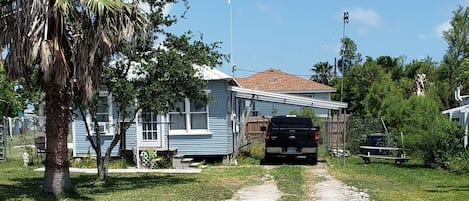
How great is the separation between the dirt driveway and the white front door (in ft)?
22.0

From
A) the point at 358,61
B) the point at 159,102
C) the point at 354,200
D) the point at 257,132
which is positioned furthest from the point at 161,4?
the point at 358,61

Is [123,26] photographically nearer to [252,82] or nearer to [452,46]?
[452,46]

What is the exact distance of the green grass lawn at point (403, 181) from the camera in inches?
515

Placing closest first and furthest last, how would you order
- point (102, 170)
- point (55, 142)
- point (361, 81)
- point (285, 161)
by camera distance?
point (55, 142) < point (102, 170) < point (285, 161) < point (361, 81)

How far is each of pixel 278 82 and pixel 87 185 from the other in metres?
34.2

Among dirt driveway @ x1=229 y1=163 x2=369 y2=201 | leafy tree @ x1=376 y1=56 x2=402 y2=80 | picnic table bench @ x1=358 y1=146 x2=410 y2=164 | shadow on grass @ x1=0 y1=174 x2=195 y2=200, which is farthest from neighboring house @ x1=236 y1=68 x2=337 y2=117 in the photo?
dirt driveway @ x1=229 y1=163 x2=369 y2=201

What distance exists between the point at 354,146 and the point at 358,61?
90.7ft

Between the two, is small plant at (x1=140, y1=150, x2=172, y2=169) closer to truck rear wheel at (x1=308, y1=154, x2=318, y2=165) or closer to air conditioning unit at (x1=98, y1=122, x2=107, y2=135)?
air conditioning unit at (x1=98, y1=122, x2=107, y2=135)

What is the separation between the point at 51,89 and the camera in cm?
1271

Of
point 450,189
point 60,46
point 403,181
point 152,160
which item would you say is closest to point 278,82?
point 152,160

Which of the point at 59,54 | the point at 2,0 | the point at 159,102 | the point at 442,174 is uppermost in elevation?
the point at 2,0

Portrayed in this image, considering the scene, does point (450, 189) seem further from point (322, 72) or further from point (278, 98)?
point (322, 72)

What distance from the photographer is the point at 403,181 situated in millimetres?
16297

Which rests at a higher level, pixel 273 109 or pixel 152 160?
pixel 273 109
